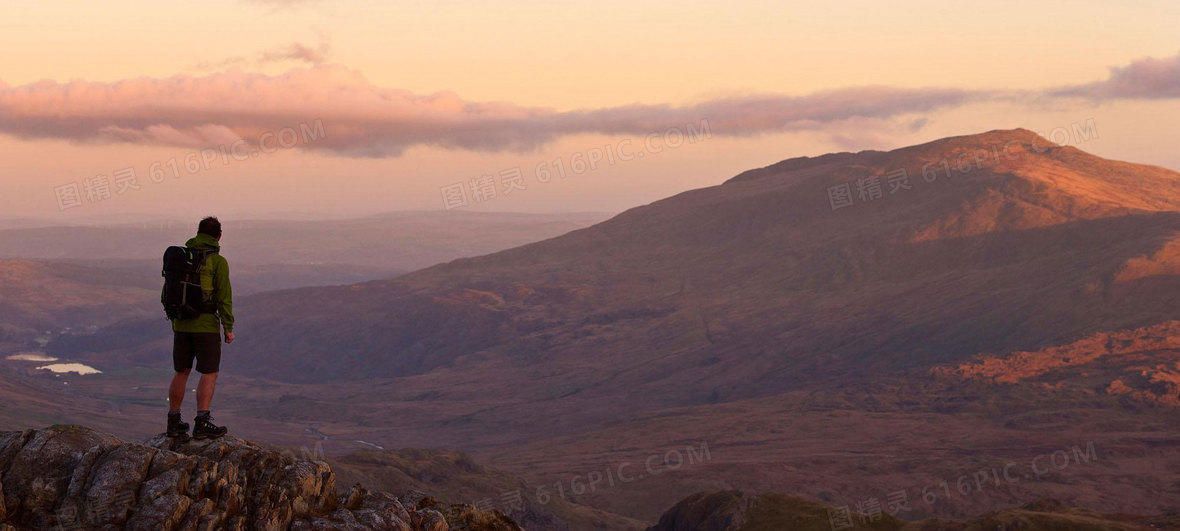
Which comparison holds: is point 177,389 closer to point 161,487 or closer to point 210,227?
point 161,487

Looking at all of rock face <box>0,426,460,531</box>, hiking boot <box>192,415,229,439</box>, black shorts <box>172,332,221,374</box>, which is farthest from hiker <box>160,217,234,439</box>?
rock face <box>0,426,460,531</box>

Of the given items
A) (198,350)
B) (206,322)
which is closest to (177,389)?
(198,350)

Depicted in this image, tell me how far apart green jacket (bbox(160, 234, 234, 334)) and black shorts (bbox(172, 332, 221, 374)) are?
0.15m

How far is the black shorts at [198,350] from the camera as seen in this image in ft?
70.3

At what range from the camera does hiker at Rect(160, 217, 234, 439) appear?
68.4 feet

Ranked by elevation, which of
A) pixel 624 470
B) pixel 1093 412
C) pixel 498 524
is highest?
pixel 498 524

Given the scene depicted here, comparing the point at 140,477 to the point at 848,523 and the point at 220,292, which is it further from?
the point at 848,523

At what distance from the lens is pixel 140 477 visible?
20688 millimetres

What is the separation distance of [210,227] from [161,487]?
5.08 meters

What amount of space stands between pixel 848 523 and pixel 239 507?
61.1 m

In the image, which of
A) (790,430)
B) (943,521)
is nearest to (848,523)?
(943,521)

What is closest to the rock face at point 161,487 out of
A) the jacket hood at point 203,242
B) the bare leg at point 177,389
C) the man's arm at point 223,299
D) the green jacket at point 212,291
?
the bare leg at point 177,389

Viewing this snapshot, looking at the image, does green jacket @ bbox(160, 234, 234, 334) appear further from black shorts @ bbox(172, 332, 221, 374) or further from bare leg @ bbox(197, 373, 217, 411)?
bare leg @ bbox(197, 373, 217, 411)

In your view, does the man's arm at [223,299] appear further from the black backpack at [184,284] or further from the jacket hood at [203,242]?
the jacket hood at [203,242]
